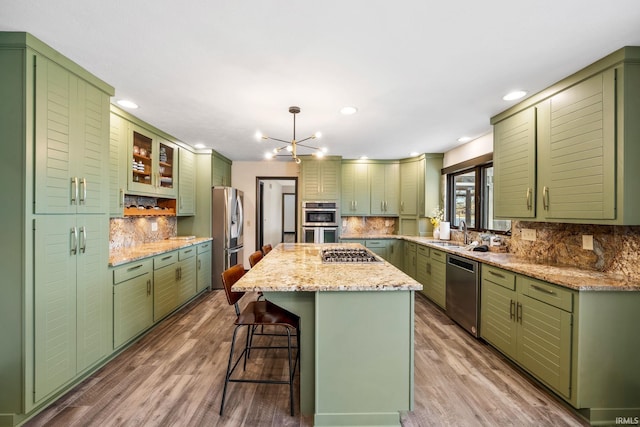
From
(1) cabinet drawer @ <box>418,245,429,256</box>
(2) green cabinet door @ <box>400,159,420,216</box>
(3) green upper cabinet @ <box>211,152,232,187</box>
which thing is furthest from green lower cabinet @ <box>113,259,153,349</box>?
(2) green cabinet door @ <box>400,159,420,216</box>

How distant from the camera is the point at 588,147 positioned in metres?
2.08

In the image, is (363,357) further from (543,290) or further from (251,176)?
(251,176)

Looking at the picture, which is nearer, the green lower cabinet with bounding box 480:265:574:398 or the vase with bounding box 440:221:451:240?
the green lower cabinet with bounding box 480:265:574:398

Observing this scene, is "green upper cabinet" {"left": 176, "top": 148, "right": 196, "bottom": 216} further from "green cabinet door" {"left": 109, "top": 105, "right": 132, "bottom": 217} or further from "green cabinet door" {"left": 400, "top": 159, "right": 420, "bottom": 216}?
"green cabinet door" {"left": 400, "top": 159, "right": 420, "bottom": 216}

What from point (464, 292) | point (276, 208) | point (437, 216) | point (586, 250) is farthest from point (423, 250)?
point (276, 208)

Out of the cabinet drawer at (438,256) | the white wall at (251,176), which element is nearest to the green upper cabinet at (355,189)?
the white wall at (251,176)

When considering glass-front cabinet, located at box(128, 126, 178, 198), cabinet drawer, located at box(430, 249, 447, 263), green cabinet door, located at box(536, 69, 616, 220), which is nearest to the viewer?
green cabinet door, located at box(536, 69, 616, 220)

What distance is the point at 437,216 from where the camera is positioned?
4.97 m

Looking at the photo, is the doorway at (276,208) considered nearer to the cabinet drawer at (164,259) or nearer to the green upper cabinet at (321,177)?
the green upper cabinet at (321,177)

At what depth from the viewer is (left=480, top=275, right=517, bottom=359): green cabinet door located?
95.2 inches

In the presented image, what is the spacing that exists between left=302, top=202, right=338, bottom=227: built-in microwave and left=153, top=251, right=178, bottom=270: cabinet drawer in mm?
2211

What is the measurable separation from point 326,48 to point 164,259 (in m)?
2.93

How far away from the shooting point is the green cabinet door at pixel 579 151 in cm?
194

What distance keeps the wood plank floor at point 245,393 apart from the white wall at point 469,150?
2.48 meters
